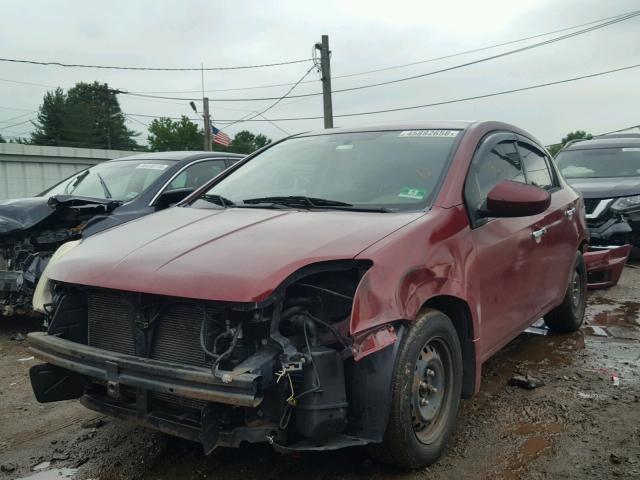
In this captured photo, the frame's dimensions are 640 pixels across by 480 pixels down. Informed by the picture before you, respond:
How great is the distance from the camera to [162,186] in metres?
6.05

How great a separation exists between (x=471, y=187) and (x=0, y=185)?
19750 mm

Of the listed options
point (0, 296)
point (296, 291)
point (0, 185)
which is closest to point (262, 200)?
point (296, 291)

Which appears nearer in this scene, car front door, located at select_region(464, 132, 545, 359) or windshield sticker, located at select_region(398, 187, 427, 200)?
windshield sticker, located at select_region(398, 187, 427, 200)

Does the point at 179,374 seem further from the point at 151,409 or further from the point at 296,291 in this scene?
the point at 296,291

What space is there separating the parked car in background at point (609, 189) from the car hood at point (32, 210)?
544 centimetres

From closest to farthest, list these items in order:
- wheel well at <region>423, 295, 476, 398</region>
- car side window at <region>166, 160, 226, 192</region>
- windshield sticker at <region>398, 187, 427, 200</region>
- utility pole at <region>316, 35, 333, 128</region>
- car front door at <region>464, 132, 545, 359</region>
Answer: wheel well at <region>423, 295, 476, 398</region>, windshield sticker at <region>398, 187, 427, 200</region>, car front door at <region>464, 132, 545, 359</region>, car side window at <region>166, 160, 226, 192</region>, utility pole at <region>316, 35, 333, 128</region>

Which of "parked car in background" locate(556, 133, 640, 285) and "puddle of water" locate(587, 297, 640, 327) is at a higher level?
"parked car in background" locate(556, 133, 640, 285)

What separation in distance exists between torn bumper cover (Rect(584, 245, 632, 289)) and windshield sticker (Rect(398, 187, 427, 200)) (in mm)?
3853

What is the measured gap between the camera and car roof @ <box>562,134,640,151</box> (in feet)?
32.6

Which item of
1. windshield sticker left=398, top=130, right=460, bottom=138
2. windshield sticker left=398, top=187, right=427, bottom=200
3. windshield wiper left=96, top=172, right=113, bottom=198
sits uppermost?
windshield sticker left=398, top=130, right=460, bottom=138

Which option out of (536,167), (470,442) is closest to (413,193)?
(470,442)

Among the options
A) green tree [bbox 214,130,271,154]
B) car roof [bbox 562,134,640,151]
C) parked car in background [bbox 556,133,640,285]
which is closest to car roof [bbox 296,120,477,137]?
parked car in background [bbox 556,133,640,285]

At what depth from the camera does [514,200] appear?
3.27m

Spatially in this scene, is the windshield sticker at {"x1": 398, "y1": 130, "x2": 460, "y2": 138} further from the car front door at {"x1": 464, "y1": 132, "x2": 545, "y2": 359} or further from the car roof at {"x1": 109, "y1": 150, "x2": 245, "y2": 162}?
the car roof at {"x1": 109, "y1": 150, "x2": 245, "y2": 162}
